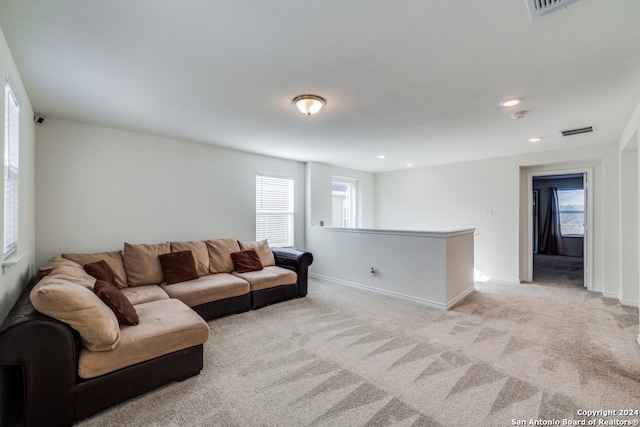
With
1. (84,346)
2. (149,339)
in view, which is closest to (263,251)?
(149,339)

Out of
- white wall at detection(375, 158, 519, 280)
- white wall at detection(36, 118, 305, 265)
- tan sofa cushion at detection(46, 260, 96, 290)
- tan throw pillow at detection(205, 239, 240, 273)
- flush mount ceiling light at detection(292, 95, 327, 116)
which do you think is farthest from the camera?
white wall at detection(375, 158, 519, 280)

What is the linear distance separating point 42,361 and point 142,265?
1.99 meters

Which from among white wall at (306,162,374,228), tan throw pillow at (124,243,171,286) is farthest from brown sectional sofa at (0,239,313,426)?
white wall at (306,162,374,228)

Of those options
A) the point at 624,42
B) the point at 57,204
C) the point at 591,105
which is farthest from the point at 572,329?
the point at 57,204

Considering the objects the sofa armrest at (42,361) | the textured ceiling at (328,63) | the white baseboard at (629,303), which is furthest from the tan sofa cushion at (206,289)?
the white baseboard at (629,303)

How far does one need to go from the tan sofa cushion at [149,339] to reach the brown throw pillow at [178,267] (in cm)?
98

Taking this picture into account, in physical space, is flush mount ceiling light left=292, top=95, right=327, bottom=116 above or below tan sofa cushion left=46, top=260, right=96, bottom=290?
above

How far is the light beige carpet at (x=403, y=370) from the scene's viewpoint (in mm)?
1770

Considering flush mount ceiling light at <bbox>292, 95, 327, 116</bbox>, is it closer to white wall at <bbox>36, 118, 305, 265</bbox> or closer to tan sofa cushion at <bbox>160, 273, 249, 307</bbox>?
tan sofa cushion at <bbox>160, 273, 249, 307</bbox>

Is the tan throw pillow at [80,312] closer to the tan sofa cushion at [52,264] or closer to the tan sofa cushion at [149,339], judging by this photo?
the tan sofa cushion at [149,339]

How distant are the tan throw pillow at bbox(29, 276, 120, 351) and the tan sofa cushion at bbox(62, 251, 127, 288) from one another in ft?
5.45

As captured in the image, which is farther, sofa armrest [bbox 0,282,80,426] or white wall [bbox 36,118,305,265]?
white wall [bbox 36,118,305,265]

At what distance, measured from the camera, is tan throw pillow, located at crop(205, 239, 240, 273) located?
13.3ft

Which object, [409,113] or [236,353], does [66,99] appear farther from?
[409,113]
